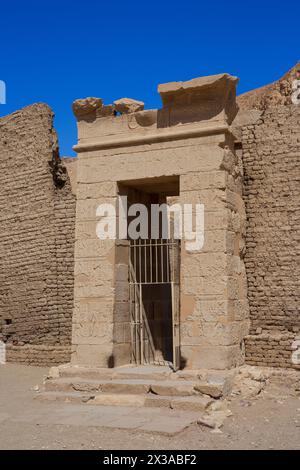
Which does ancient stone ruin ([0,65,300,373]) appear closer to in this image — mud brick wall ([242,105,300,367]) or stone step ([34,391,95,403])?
mud brick wall ([242,105,300,367])

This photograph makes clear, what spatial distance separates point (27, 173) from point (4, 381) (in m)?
5.01

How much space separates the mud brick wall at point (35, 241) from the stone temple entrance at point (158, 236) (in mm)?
3224

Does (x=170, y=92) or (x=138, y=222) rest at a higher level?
(x=170, y=92)

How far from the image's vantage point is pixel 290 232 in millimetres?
9375

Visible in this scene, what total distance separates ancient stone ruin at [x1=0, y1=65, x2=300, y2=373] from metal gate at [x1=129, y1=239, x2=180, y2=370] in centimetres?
2

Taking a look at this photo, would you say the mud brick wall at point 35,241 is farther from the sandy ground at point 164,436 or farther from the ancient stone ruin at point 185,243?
the sandy ground at point 164,436

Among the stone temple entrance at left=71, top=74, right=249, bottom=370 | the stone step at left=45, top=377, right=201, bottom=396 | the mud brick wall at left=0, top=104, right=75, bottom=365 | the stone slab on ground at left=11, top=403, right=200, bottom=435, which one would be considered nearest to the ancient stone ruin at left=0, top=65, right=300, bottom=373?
the stone temple entrance at left=71, top=74, right=249, bottom=370

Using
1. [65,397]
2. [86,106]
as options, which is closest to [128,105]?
[86,106]

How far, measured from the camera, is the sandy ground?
209 inches

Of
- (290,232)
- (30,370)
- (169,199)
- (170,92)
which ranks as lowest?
(30,370)

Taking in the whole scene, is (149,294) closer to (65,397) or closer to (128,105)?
(65,397)

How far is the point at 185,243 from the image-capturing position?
816 centimetres
